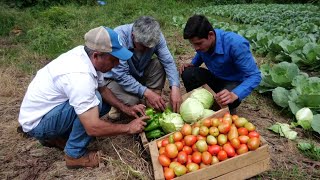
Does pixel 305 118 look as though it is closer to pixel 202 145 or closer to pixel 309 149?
pixel 309 149

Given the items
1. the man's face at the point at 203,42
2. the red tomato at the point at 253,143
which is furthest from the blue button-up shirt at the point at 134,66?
the red tomato at the point at 253,143

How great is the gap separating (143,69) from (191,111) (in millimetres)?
1104

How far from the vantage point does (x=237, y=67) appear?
377 centimetres

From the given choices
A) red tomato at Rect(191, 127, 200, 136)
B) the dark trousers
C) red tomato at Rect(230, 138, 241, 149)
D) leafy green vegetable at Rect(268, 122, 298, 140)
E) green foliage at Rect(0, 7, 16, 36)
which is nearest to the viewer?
red tomato at Rect(230, 138, 241, 149)

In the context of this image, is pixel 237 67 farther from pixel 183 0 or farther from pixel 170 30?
pixel 183 0

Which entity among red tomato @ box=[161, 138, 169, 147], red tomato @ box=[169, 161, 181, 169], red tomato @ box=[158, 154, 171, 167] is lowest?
red tomato @ box=[161, 138, 169, 147]

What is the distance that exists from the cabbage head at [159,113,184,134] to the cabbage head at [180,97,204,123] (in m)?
0.07

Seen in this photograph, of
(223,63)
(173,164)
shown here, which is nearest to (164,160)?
(173,164)

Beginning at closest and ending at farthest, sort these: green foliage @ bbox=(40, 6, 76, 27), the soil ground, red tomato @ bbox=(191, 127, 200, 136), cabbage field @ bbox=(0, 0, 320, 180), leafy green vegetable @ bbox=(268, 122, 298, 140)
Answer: red tomato @ bbox=(191, 127, 200, 136) → the soil ground → cabbage field @ bbox=(0, 0, 320, 180) → leafy green vegetable @ bbox=(268, 122, 298, 140) → green foliage @ bbox=(40, 6, 76, 27)

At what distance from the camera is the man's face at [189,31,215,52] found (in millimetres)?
3534

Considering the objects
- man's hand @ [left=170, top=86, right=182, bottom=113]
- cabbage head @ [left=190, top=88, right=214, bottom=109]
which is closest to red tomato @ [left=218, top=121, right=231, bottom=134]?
cabbage head @ [left=190, top=88, right=214, bottom=109]

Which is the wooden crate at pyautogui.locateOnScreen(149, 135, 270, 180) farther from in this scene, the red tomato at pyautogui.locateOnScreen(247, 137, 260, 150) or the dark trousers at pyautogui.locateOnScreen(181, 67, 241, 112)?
the dark trousers at pyautogui.locateOnScreen(181, 67, 241, 112)

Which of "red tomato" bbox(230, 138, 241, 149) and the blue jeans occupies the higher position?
"red tomato" bbox(230, 138, 241, 149)

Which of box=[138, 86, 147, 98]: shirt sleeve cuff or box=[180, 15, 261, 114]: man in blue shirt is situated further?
box=[138, 86, 147, 98]: shirt sleeve cuff
